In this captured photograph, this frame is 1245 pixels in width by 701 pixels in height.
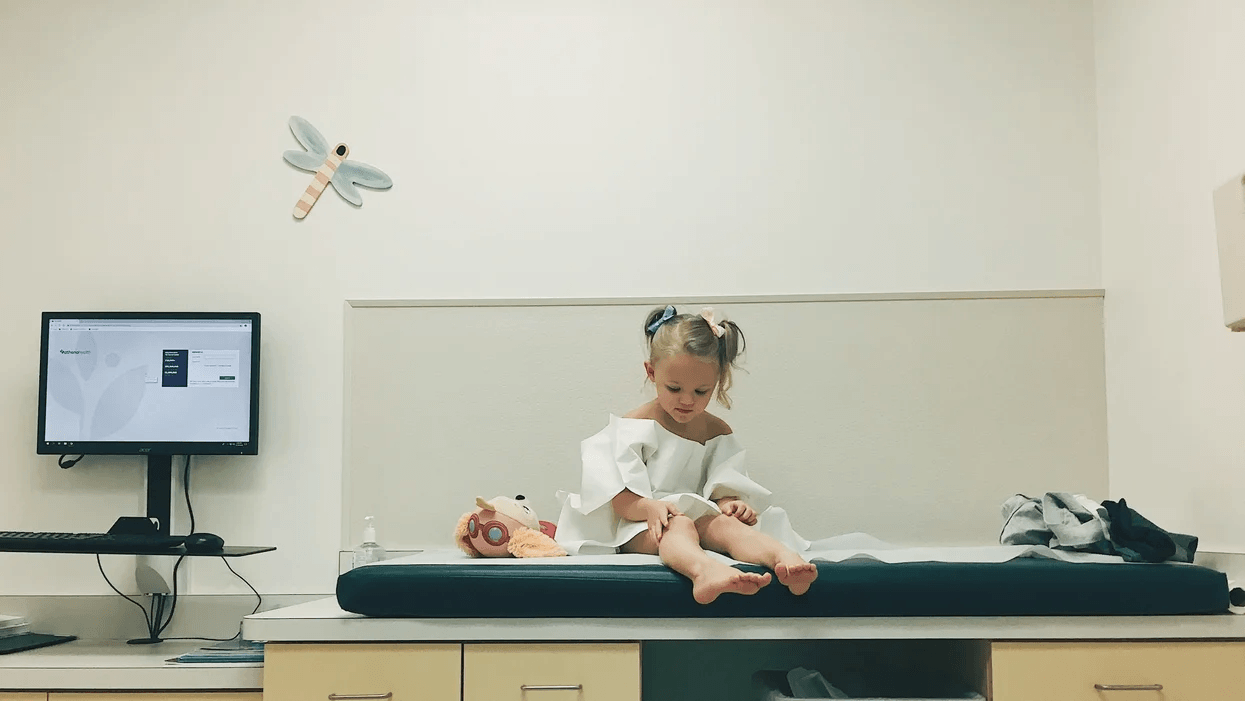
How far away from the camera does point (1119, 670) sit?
1.66m

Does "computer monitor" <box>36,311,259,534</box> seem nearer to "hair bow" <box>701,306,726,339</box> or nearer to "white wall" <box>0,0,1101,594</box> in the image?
"white wall" <box>0,0,1101,594</box>

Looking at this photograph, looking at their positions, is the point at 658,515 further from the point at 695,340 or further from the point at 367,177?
the point at 367,177

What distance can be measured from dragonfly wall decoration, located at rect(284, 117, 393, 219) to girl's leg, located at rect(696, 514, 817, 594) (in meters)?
1.24

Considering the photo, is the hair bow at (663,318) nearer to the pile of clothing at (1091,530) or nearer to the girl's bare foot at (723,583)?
the girl's bare foot at (723,583)

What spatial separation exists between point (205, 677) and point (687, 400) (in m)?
1.09

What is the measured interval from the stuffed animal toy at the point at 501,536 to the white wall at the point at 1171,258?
1.29 m

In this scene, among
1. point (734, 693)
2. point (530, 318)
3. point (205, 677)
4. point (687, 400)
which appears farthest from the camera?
point (530, 318)

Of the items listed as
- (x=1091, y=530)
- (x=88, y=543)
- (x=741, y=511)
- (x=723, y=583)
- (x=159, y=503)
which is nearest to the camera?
(x=723, y=583)

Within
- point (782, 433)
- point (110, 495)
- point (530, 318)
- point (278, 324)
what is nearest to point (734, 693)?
point (782, 433)

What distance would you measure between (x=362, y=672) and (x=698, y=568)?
24.0 inches

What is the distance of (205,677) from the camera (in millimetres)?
1917

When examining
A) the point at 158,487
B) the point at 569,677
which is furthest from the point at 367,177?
the point at 569,677

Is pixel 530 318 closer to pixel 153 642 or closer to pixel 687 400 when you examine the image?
pixel 687 400

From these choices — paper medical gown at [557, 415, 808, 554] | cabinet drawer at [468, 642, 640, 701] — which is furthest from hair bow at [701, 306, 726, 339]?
cabinet drawer at [468, 642, 640, 701]
